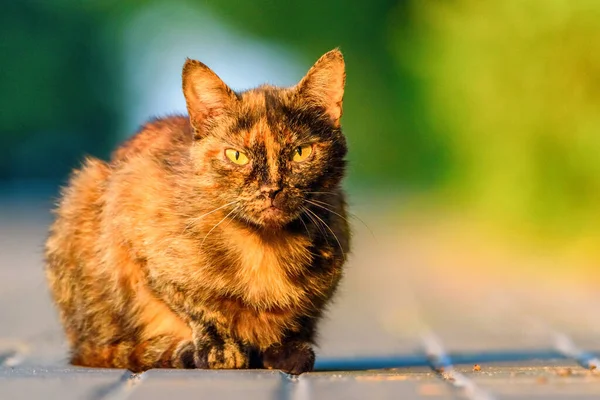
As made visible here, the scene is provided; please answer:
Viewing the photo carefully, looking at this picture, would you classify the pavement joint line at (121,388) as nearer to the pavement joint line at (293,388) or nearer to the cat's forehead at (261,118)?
the pavement joint line at (293,388)

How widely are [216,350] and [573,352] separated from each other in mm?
1487

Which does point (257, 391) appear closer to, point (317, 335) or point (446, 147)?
point (317, 335)

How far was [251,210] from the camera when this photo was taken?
101 inches

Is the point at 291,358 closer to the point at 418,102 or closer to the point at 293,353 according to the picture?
the point at 293,353

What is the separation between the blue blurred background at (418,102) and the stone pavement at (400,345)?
750 mm

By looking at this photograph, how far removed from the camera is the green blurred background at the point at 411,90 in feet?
21.4

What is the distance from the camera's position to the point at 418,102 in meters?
9.34

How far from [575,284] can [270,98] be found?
10.6 feet

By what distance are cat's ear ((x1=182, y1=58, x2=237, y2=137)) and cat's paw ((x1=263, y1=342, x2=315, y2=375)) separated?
79 cm

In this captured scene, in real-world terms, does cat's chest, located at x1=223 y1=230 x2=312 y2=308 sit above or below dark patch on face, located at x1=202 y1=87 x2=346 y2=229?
below

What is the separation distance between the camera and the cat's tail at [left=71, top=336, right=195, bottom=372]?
271 centimetres

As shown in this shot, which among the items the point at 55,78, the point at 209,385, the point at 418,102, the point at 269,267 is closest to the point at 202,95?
the point at 269,267

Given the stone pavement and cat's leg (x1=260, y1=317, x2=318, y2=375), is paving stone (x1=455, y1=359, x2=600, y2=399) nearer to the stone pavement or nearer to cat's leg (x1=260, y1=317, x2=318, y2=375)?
the stone pavement

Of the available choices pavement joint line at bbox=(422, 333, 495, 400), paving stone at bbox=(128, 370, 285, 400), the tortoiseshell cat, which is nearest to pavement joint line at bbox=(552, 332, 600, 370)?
pavement joint line at bbox=(422, 333, 495, 400)
